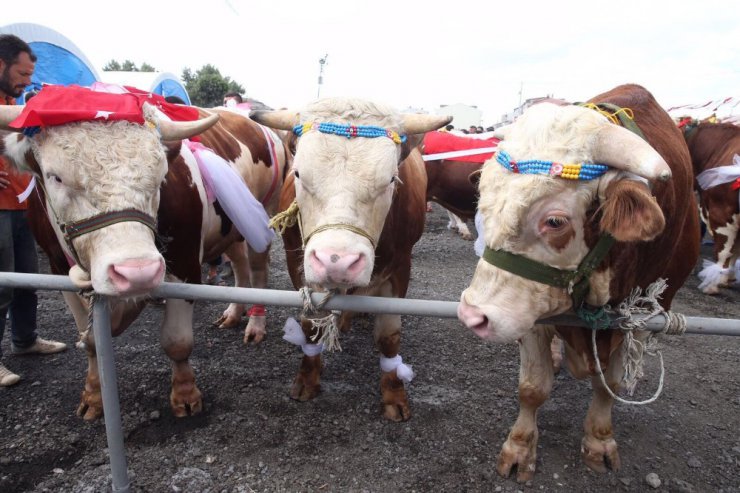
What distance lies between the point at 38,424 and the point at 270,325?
190 centimetres

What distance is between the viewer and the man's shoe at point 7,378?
3.11 meters

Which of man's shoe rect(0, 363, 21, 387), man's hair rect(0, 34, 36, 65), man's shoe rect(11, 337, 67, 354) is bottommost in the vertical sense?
man's shoe rect(11, 337, 67, 354)

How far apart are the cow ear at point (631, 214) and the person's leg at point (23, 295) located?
370 cm

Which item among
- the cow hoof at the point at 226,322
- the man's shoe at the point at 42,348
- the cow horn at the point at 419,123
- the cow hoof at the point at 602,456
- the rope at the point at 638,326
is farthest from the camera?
the cow hoof at the point at 226,322

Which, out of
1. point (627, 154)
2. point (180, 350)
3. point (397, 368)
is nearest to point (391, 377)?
point (397, 368)

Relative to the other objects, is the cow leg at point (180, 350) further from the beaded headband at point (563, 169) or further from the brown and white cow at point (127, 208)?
the beaded headband at point (563, 169)

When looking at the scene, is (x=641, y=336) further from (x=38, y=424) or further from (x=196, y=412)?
(x=38, y=424)

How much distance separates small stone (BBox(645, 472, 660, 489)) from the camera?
7.84 ft

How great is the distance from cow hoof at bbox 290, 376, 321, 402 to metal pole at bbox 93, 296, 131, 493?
4.44ft

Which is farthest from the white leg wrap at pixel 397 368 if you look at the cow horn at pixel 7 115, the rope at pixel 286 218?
the cow horn at pixel 7 115

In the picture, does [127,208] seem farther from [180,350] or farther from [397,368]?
[397,368]

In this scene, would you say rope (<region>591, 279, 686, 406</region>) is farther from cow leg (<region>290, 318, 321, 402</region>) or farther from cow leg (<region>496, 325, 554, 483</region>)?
cow leg (<region>290, 318, 321, 402</region>)

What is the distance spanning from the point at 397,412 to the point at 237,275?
2274mm

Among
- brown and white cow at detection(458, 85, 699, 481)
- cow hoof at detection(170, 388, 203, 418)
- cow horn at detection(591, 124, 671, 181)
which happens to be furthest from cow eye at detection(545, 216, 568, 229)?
cow hoof at detection(170, 388, 203, 418)
